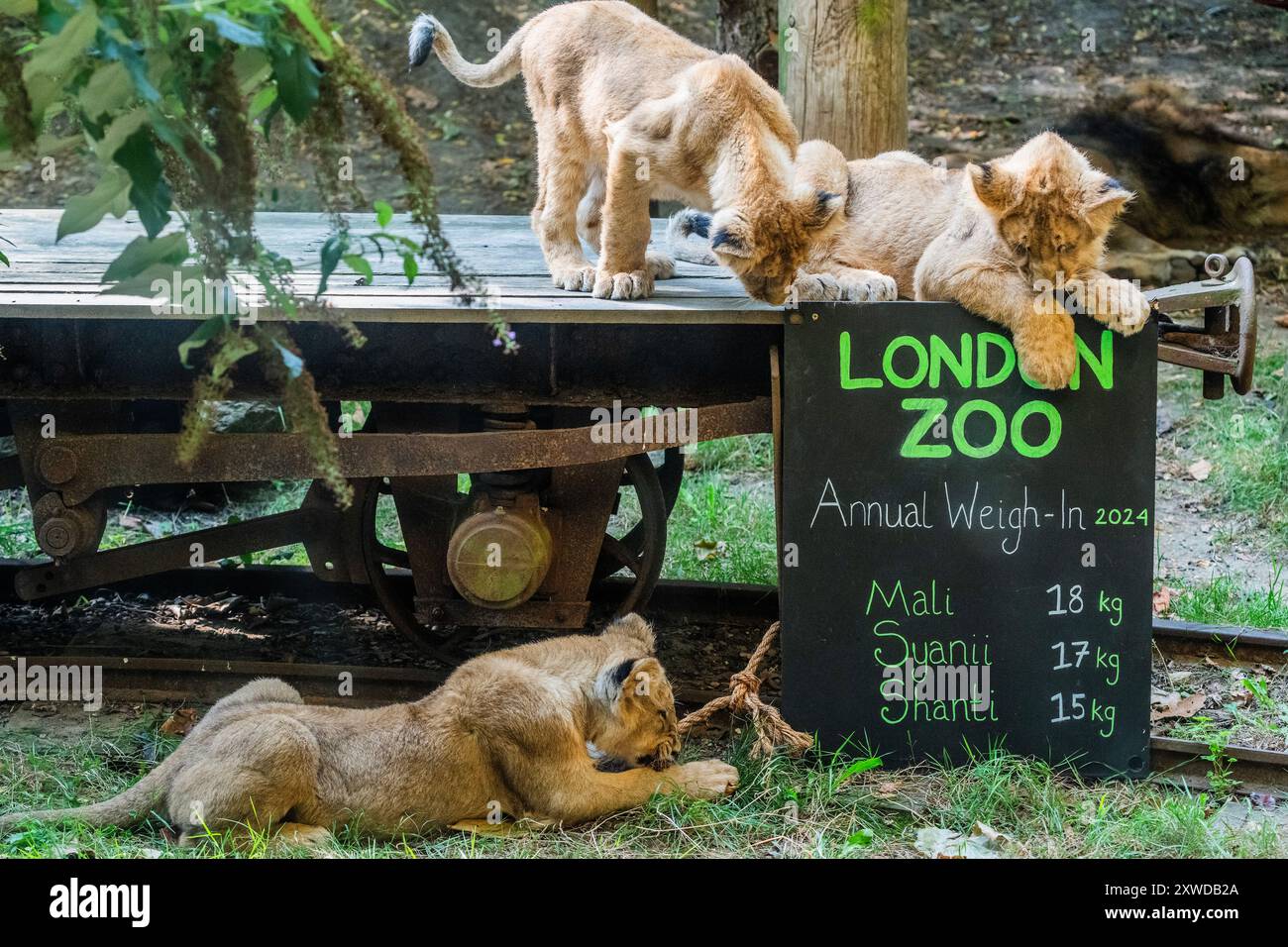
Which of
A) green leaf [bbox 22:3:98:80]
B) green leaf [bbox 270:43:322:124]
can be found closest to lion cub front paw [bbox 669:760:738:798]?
green leaf [bbox 270:43:322:124]

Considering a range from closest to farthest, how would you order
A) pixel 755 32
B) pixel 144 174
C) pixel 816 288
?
1. pixel 144 174
2. pixel 816 288
3. pixel 755 32

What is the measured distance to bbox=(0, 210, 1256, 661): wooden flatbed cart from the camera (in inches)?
200

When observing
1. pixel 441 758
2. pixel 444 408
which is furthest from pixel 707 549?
pixel 441 758

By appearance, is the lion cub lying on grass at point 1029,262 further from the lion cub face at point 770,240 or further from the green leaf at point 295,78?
the green leaf at point 295,78

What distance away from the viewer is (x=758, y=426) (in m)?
5.14

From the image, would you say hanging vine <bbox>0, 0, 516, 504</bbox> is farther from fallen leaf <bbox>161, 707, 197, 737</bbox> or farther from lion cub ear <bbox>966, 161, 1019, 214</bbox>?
fallen leaf <bbox>161, 707, 197, 737</bbox>

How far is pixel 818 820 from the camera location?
4.75 meters

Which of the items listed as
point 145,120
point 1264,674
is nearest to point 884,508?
point 1264,674

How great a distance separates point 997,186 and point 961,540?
4.31ft

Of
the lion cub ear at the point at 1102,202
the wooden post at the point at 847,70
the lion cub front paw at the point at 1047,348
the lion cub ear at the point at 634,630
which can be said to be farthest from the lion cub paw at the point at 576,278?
the lion cub ear at the point at 1102,202

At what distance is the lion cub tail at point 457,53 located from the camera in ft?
20.9

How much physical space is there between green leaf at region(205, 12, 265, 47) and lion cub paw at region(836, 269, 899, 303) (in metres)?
2.94

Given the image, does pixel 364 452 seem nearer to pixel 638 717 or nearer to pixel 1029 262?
pixel 638 717
